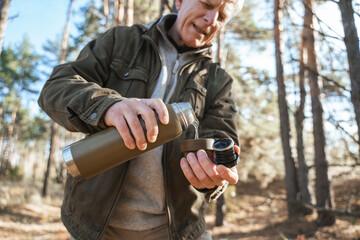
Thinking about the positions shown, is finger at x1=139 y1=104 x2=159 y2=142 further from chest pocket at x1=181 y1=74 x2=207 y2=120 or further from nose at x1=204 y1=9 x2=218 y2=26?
nose at x1=204 y1=9 x2=218 y2=26

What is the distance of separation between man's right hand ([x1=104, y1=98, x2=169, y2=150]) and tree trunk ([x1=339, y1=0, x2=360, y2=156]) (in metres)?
1.90

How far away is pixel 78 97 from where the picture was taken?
44.9 inches

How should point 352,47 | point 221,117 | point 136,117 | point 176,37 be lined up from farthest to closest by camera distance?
point 352,47 → point 176,37 → point 221,117 → point 136,117

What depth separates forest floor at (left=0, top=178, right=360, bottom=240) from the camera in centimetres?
688

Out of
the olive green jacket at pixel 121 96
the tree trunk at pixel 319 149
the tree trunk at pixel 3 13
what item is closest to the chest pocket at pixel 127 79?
the olive green jacket at pixel 121 96

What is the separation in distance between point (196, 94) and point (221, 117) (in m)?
0.22

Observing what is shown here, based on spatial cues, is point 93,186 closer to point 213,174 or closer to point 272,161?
point 213,174

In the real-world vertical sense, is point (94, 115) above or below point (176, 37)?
below

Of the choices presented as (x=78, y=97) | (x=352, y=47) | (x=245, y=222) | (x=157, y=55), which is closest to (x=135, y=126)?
(x=78, y=97)

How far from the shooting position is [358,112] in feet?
7.27

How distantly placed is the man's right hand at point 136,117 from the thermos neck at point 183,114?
0.17 metres

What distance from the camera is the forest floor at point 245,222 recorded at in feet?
22.6

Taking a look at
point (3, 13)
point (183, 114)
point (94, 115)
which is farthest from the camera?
point (3, 13)

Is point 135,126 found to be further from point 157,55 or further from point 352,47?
point 352,47
